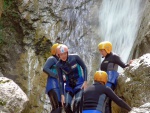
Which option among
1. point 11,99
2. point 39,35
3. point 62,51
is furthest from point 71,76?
point 39,35

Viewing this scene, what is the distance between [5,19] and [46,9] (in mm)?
1942

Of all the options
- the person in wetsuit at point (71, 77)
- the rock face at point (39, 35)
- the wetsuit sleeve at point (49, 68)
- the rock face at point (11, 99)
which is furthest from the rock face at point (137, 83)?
the rock face at point (39, 35)

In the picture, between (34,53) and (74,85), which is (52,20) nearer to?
(34,53)

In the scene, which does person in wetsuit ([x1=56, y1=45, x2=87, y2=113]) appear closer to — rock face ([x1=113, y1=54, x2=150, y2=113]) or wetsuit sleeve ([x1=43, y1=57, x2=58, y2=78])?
wetsuit sleeve ([x1=43, y1=57, x2=58, y2=78])

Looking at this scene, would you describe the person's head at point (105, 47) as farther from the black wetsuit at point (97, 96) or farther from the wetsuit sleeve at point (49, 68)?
the black wetsuit at point (97, 96)

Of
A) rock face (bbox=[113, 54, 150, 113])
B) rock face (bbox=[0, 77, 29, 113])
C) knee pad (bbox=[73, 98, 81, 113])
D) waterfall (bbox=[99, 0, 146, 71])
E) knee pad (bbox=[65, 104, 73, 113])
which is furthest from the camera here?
waterfall (bbox=[99, 0, 146, 71])

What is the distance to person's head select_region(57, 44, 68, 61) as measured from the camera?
5.31 m

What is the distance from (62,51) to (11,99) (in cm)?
179

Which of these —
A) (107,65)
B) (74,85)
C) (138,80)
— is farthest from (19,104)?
(138,80)

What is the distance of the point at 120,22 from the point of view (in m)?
12.7

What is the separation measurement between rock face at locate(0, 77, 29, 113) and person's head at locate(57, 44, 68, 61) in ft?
5.37

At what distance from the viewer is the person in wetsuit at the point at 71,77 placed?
17.8 feet

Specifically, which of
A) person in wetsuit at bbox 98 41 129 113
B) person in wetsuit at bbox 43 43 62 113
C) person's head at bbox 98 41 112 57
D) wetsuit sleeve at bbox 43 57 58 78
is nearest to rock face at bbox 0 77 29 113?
person in wetsuit at bbox 43 43 62 113

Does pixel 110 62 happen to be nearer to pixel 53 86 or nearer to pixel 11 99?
pixel 53 86
